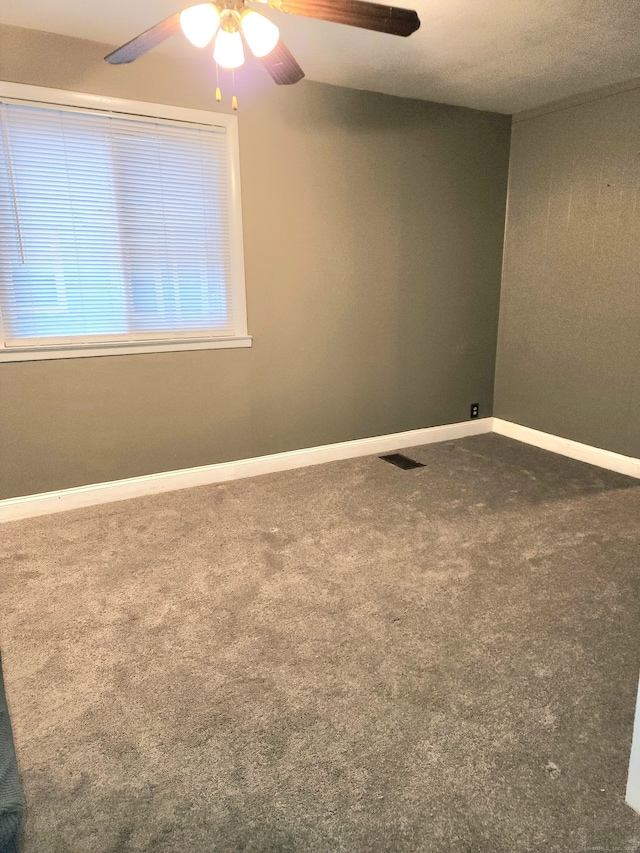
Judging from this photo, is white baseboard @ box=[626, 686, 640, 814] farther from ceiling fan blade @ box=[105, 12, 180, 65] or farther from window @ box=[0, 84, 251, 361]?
window @ box=[0, 84, 251, 361]

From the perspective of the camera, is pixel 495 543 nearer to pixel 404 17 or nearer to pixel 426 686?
pixel 426 686

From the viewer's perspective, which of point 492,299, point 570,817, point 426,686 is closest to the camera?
point 570,817

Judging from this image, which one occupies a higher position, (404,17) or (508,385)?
(404,17)

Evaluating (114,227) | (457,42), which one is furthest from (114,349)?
(457,42)

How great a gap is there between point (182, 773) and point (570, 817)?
38.6 inches

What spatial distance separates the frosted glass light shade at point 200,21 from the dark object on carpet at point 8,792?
7.27 feet

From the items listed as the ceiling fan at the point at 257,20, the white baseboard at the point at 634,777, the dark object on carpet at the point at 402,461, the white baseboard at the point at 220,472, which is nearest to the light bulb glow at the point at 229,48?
the ceiling fan at the point at 257,20

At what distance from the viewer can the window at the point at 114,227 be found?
8.81ft

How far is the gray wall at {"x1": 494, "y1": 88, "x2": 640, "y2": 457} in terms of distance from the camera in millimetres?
3395

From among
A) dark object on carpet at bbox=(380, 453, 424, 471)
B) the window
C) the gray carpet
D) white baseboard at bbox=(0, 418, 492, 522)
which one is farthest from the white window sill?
dark object on carpet at bbox=(380, 453, 424, 471)

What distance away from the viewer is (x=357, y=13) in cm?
172

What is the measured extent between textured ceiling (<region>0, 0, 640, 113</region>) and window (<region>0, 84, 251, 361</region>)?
1.21 feet

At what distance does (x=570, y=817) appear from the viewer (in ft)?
4.17

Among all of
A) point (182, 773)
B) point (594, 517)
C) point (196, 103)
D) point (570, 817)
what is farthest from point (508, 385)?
point (182, 773)
